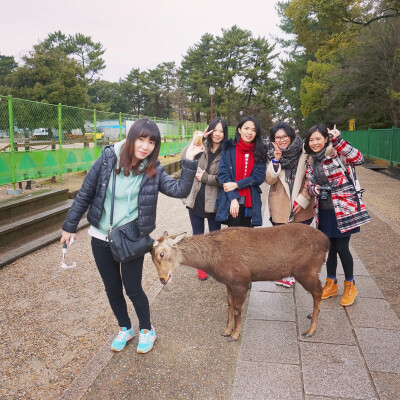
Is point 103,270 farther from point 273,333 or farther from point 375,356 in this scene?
point 375,356

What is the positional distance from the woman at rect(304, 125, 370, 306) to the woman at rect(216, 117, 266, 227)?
577 millimetres

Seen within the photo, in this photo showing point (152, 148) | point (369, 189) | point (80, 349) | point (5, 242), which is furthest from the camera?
point (369, 189)

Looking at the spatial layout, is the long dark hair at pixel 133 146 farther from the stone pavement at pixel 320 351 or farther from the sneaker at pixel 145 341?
the stone pavement at pixel 320 351

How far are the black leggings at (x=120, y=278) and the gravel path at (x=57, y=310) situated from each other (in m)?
0.57

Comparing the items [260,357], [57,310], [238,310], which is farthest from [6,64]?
[260,357]

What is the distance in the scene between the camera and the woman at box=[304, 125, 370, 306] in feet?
12.4

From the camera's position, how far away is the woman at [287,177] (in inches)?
166

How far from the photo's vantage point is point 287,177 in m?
4.37

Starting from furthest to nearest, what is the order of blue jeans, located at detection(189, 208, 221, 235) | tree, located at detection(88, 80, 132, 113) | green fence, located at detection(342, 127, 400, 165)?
tree, located at detection(88, 80, 132, 113)
green fence, located at detection(342, 127, 400, 165)
blue jeans, located at detection(189, 208, 221, 235)

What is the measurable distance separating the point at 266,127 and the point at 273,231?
5522 cm

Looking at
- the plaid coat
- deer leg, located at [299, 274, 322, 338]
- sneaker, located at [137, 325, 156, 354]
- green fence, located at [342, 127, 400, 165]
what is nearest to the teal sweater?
sneaker, located at [137, 325, 156, 354]

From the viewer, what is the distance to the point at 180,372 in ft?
9.81

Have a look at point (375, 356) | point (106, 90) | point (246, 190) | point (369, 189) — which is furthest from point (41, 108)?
point (106, 90)

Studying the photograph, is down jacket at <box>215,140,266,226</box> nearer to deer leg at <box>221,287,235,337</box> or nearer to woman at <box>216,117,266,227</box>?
woman at <box>216,117,266,227</box>
